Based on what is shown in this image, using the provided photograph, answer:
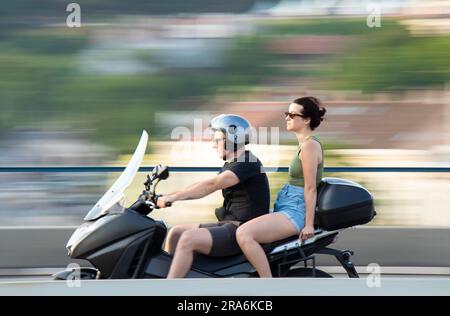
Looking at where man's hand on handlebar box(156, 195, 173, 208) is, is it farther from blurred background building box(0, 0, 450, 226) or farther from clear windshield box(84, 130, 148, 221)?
blurred background building box(0, 0, 450, 226)

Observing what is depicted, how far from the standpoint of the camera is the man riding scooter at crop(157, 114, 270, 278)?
12.8ft

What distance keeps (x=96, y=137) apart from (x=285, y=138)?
1381mm

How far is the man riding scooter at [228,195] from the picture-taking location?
391cm

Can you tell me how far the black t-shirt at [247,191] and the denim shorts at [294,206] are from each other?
3.2 inches

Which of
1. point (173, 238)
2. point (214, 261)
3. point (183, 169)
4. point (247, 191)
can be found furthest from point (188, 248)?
point (183, 169)

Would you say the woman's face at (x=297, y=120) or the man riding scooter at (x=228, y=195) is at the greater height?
the woman's face at (x=297, y=120)

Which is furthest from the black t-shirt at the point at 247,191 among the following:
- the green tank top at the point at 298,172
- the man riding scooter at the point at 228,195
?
the green tank top at the point at 298,172

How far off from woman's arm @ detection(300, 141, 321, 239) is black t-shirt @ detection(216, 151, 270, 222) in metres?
0.23

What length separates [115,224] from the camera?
3.91 metres

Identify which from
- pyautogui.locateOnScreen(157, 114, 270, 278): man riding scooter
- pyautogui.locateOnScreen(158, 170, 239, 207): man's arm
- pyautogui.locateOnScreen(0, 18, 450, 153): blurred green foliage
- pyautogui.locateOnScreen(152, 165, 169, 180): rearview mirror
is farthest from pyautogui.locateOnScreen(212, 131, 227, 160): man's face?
pyautogui.locateOnScreen(0, 18, 450, 153): blurred green foliage

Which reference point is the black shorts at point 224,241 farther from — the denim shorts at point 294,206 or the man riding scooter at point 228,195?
the denim shorts at point 294,206

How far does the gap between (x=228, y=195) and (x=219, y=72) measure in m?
2.48
